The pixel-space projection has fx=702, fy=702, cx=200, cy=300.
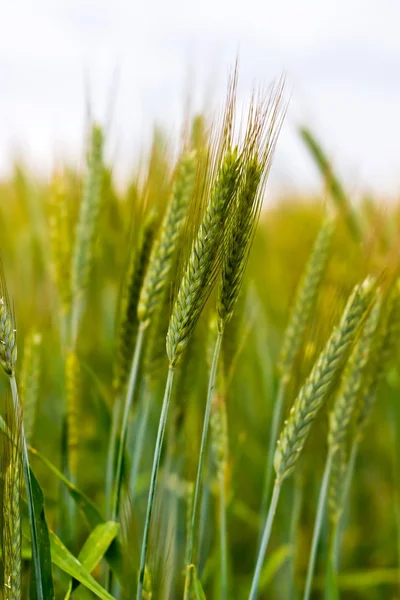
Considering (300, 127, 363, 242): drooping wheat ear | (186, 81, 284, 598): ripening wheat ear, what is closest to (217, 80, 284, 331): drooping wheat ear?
(186, 81, 284, 598): ripening wheat ear

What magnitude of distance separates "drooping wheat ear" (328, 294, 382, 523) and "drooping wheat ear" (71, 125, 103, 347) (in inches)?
15.2

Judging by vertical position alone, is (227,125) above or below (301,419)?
above

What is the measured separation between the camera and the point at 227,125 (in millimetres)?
684

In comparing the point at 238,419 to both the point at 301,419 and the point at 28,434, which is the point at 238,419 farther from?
the point at 301,419

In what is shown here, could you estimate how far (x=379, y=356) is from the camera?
0.91 m

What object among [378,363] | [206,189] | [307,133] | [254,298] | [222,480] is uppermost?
[307,133]

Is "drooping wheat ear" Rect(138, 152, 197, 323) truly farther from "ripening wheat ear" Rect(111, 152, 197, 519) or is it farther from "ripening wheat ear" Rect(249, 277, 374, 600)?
"ripening wheat ear" Rect(249, 277, 374, 600)

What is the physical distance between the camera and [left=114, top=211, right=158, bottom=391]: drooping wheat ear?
0.85 meters

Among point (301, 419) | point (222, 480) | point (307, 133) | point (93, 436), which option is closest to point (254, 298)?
point (307, 133)

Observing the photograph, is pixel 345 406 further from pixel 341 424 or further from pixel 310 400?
pixel 310 400

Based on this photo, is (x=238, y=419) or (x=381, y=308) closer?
(x=381, y=308)

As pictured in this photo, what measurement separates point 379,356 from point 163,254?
0.33 m

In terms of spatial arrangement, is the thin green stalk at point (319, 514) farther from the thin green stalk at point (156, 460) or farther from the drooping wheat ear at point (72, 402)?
the drooping wheat ear at point (72, 402)

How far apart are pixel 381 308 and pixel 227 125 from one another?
358 millimetres
